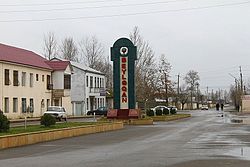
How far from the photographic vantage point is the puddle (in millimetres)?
16578

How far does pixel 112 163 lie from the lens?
48.6 feet

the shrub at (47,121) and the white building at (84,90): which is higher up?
the white building at (84,90)

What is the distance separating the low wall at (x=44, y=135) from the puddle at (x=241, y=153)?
30.4 feet

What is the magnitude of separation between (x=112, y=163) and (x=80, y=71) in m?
64.8

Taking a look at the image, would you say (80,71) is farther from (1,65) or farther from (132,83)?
(132,83)

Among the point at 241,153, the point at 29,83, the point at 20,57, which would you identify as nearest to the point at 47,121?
the point at 241,153

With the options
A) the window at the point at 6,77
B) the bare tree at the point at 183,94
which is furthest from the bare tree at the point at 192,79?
the window at the point at 6,77

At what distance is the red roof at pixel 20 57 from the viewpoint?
185 feet

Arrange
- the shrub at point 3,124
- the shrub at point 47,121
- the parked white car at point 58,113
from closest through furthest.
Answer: the shrub at point 3,124 < the shrub at point 47,121 < the parked white car at point 58,113

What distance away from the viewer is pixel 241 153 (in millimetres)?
17625

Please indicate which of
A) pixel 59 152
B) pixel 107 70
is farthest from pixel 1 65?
pixel 107 70

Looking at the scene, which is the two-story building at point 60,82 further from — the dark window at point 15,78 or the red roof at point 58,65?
the dark window at point 15,78

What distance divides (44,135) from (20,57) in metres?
37.9

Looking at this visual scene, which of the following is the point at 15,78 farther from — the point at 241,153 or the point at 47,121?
the point at 241,153
